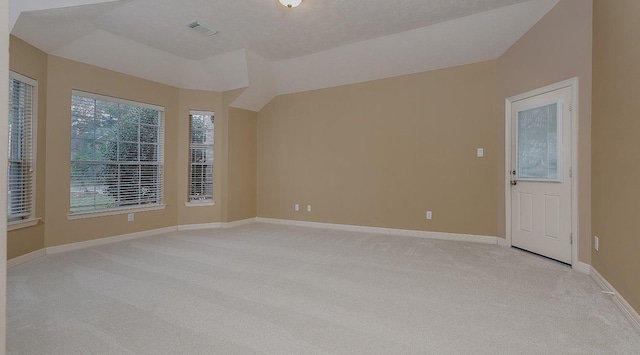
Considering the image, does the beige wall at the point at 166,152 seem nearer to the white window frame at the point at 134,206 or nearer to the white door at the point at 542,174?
the white window frame at the point at 134,206

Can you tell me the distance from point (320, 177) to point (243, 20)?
2904mm

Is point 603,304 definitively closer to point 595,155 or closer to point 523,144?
point 595,155

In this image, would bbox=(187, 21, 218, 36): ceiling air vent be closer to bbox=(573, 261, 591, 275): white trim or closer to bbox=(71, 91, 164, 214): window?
bbox=(71, 91, 164, 214): window

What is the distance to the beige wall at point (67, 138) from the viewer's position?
3.76 metres

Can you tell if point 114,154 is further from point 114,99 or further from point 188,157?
point 188,157

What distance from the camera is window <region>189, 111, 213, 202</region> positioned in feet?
17.9

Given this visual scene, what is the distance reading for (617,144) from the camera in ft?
7.80

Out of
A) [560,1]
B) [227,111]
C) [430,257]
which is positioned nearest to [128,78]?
[227,111]

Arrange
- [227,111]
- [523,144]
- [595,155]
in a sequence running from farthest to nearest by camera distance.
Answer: [227,111] < [523,144] < [595,155]

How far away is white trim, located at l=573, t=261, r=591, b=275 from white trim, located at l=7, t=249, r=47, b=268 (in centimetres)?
594

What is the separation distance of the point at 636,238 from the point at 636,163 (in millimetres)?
524

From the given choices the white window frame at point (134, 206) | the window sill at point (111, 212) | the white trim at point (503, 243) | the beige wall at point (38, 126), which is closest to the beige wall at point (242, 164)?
the white window frame at point (134, 206)

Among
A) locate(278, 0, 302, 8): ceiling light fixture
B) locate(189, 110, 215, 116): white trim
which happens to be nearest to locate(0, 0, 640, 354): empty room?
locate(189, 110, 215, 116): white trim

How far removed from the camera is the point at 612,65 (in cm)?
249
